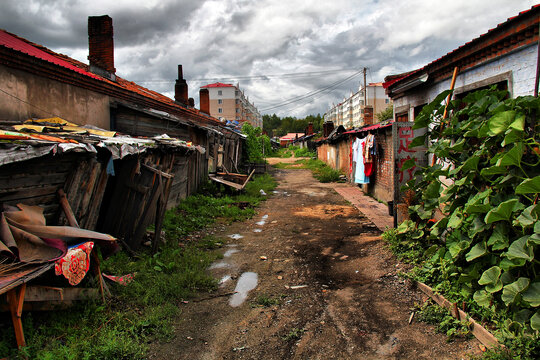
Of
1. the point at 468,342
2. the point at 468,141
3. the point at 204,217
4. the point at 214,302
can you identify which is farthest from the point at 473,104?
the point at 204,217

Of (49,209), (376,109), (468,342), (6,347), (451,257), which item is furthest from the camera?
(376,109)

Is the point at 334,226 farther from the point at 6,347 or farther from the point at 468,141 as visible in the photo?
the point at 6,347

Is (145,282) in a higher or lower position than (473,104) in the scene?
lower

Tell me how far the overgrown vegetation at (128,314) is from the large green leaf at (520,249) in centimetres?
345

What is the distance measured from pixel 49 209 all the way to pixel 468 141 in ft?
18.1

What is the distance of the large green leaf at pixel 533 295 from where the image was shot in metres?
2.48

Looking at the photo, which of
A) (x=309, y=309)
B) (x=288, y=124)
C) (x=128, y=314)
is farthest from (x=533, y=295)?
(x=288, y=124)

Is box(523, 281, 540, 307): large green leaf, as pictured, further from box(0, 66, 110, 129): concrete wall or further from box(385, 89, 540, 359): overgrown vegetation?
box(0, 66, 110, 129): concrete wall

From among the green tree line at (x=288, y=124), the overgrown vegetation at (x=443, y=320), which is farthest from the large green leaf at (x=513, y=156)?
the green tree line at (x=288, y=124)

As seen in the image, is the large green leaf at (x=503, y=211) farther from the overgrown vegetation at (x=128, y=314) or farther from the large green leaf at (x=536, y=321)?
the overgrown vegetation at (x=128, y=314)

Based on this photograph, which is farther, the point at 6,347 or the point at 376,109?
the point at 376,109

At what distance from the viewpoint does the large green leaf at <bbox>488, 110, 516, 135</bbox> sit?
296cm

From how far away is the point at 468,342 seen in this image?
3176mm

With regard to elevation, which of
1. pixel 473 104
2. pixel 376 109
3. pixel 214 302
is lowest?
pixel 214 302
